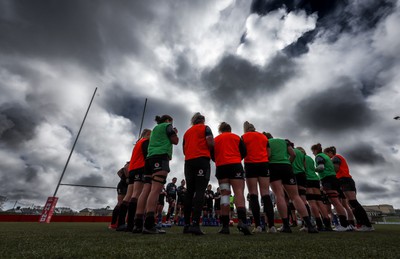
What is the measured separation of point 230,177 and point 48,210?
12.3 meters

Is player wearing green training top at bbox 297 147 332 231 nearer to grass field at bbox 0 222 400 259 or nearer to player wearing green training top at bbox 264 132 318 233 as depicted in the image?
player wearing green training top at bbox 264 132 318 233

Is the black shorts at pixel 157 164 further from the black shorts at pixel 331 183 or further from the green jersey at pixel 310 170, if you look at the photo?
the black shorts at pixel 331 183

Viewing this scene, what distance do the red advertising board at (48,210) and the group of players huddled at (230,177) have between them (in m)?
8.59

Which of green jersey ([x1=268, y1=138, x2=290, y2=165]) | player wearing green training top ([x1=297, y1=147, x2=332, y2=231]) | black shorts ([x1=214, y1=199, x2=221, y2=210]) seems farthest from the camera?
black shorts ([x1=214, y1=199, x2=221, y2=210])

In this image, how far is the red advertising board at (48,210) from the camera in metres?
11.7

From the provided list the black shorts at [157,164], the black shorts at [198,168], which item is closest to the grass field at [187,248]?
the black shorts at [198,168]

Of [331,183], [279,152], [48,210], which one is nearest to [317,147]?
[331,183]

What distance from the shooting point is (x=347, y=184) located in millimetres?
5656

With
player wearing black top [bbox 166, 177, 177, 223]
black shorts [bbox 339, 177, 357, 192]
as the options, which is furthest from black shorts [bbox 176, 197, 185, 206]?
black shorts [bbox 339, 177, 357, 192]

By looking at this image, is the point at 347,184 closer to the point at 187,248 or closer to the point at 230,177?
the point at 230,177

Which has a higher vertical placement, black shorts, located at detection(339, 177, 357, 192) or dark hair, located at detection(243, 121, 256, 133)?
dark hair, located at detection(243, 121, 256, 133)

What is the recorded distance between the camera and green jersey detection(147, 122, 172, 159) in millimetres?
3922

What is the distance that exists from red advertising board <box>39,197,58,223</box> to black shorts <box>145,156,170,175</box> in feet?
36.8

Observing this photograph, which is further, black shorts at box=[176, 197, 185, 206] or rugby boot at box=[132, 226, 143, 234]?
black shorts at box=[176, 197, 185, 206]
